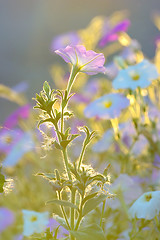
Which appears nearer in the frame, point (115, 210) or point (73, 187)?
point (73, 187)

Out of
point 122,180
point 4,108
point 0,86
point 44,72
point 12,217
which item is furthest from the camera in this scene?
point 44,72

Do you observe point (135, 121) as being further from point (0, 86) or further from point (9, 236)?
point (9, 236)

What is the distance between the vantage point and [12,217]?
71 cm

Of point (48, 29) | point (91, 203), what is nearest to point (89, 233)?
point (91, 203)

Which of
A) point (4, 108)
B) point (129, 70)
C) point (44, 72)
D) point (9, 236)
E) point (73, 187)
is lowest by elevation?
point (73, 187)

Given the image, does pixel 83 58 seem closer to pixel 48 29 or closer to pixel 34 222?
pixel 34 222

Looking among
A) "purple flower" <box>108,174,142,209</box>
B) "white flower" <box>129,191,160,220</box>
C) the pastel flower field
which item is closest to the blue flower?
the pastel flower field

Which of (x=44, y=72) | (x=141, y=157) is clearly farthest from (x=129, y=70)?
(x=44, y=72)

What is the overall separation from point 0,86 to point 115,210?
23 centimetres

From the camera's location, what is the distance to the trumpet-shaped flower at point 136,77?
18.3 inches

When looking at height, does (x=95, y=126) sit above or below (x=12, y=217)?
above

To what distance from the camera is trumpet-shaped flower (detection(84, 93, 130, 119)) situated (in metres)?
0.51

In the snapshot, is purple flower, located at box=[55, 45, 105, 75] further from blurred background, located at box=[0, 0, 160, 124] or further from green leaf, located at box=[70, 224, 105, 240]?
blurred background, located at box=[0, 0, 160, 124]

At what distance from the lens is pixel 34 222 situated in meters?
0.43
